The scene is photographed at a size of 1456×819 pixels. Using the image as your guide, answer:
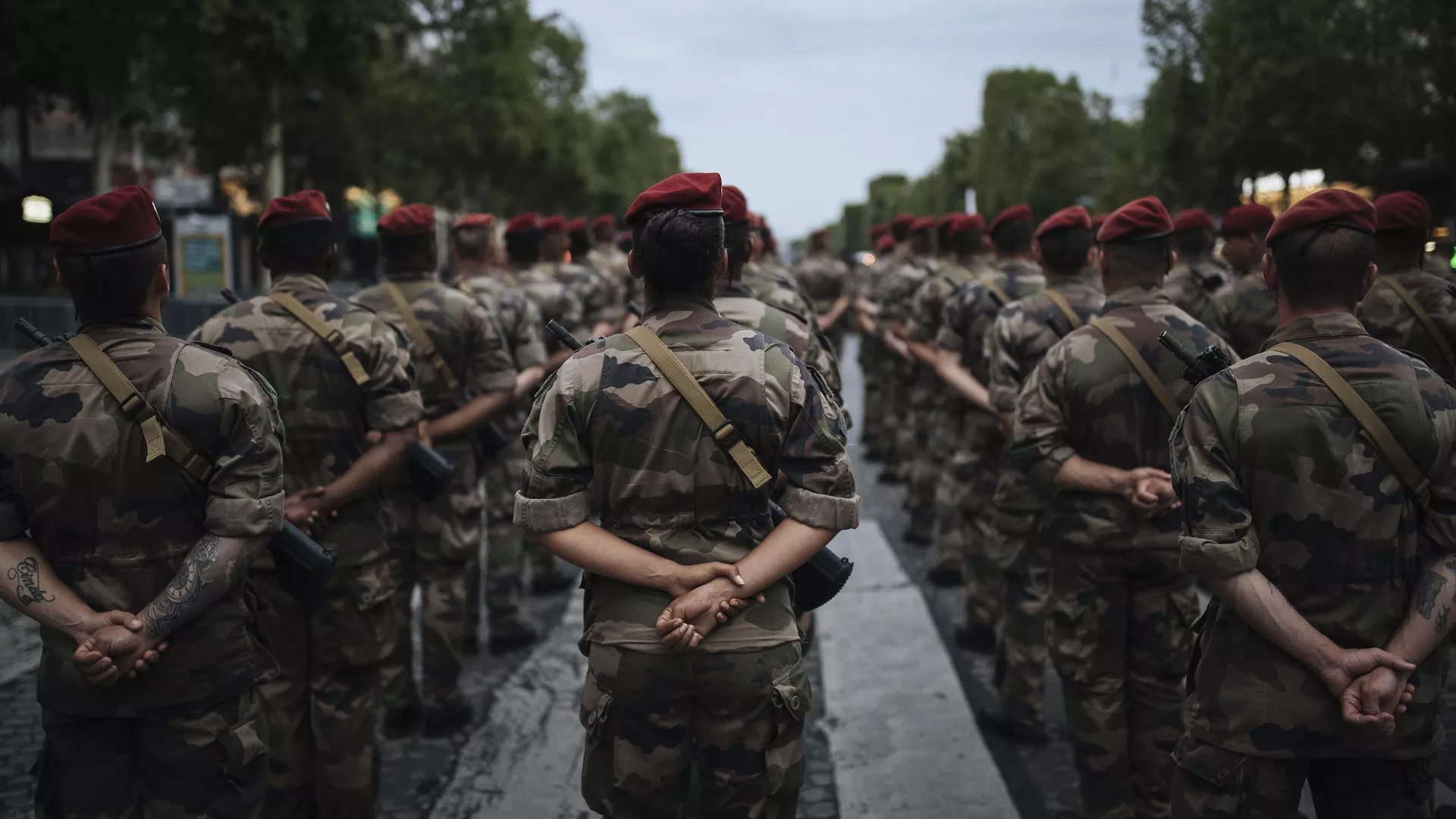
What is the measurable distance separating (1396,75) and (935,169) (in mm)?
105829

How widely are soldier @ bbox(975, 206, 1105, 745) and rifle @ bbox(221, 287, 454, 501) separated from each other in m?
2.36

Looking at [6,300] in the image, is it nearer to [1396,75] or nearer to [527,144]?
[527,144]

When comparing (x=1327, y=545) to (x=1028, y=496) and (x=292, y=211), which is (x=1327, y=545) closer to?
(x=1028, y=496)

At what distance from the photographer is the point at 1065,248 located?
6059 millimetres

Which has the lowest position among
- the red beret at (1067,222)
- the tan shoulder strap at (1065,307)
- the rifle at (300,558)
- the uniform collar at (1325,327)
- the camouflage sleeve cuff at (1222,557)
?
the rifle at (300,558)

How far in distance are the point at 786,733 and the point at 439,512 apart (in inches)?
137

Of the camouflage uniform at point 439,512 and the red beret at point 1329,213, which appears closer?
the red beret at point 1329,213

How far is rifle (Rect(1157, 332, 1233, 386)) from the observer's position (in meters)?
3.88

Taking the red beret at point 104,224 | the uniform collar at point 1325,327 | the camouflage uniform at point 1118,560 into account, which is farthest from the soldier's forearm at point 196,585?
the uniform collar at point 1325,327

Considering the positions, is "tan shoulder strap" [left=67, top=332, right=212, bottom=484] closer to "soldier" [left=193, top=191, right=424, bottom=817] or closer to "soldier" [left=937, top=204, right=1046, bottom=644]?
"soldier" [left=193, top=191, right=424, bottom=817]

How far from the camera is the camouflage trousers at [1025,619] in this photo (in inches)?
249

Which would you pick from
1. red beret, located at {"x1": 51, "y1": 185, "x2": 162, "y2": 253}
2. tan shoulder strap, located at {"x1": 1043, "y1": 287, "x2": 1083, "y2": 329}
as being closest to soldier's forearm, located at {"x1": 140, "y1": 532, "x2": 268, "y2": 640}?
red beret, located at {"x1": 51, "y1": 185, "x2": 162, "y2": 253}

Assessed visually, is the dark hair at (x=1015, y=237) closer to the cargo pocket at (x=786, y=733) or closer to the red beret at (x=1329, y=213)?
the red beret at (x=1329, y=213)

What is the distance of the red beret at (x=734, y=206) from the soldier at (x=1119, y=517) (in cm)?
129
